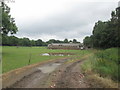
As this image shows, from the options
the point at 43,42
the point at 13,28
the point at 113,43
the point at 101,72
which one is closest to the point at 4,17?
the point at 13,28

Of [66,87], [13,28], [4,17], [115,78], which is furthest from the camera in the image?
[13,28]

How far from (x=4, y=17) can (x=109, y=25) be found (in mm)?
31707

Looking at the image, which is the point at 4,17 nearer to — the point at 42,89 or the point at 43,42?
the point at 42,89

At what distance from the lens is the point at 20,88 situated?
301 inches

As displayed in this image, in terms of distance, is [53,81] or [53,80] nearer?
[53,81]

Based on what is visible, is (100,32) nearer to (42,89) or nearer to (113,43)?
(113,43)

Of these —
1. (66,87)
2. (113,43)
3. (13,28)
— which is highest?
(13,28)

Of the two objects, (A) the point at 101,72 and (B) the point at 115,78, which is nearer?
(B) the point at 115,78

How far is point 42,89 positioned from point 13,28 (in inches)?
1147

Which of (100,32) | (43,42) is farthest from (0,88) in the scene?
(43,42)

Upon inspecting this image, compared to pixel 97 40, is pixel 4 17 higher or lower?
higher

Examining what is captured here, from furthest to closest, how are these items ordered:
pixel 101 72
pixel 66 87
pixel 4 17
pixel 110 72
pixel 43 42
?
pixel 43 42 < pixel 4 17 < pixel 101 72 < pixel 110 72 < pixel 66 87

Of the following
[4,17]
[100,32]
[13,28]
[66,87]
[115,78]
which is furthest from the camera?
[100,32]

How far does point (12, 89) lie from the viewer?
7422 millimetres
